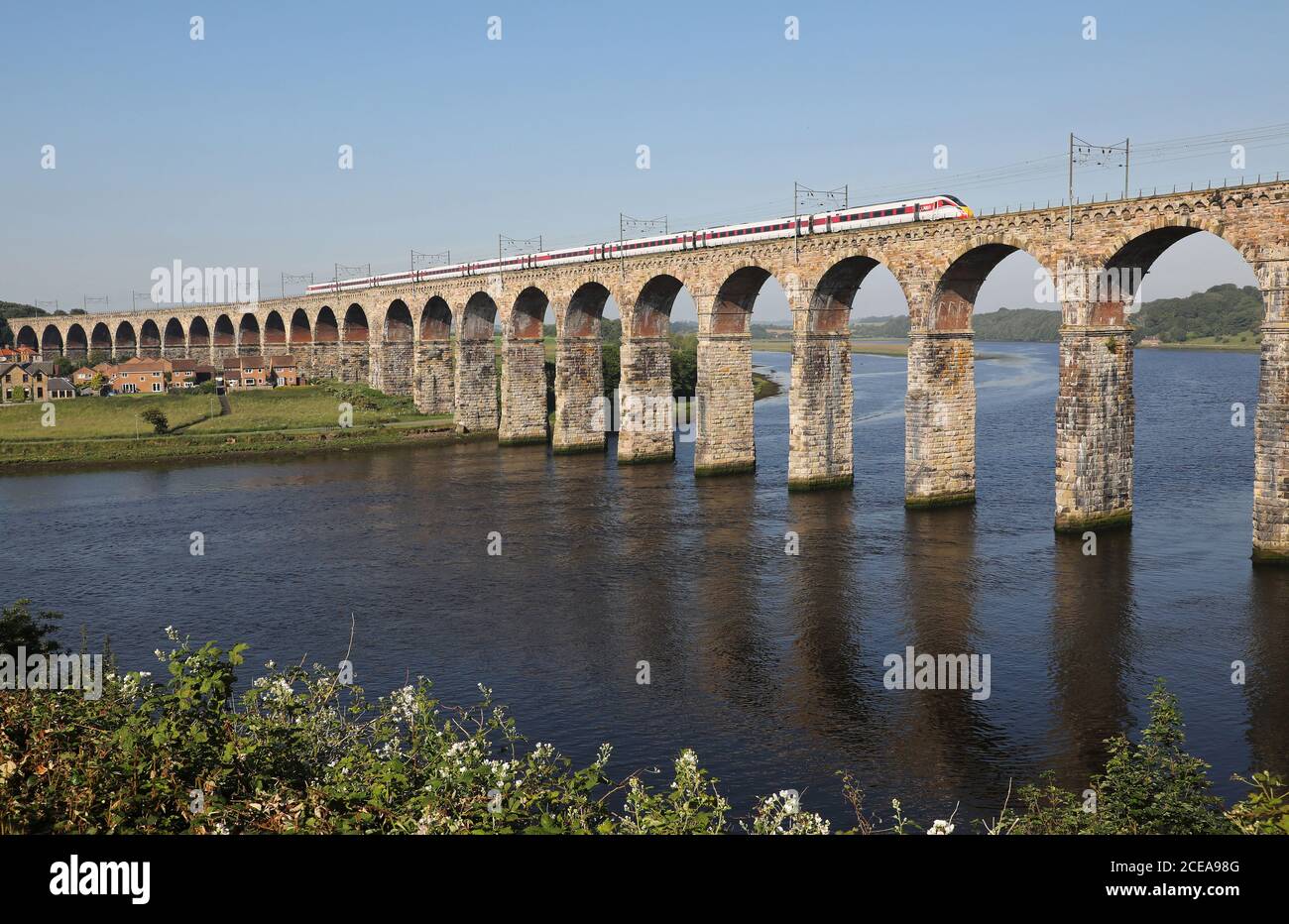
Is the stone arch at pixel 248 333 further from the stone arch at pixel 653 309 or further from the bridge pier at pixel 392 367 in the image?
the stone arch at pixel 653 309

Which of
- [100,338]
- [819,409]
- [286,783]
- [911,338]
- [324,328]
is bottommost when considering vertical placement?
[286,783]

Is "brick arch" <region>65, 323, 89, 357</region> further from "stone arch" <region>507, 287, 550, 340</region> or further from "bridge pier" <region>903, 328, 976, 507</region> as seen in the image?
"bridge pier" <region>903, 328, 976, 507</region>

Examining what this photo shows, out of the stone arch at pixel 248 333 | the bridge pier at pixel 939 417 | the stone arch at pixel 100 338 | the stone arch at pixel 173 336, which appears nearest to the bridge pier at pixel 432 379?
the stone arch at pixel 248 333

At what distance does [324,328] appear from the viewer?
120688mm

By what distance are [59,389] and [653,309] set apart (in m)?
76.5

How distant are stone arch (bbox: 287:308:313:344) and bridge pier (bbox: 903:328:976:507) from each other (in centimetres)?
9343

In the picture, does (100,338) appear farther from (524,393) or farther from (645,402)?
(645,402)

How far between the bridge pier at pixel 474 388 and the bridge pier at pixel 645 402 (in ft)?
74.1

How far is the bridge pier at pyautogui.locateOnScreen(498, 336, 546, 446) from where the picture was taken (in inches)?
3199

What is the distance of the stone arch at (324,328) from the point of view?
390 feet

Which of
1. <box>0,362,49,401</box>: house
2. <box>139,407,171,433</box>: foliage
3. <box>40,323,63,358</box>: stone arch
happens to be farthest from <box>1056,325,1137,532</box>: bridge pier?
<box>40,323,63,358</box>: stone arch

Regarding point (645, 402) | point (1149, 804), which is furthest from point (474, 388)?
point (1149, 804)

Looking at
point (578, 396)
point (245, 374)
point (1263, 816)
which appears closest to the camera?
point (1263, 816)
